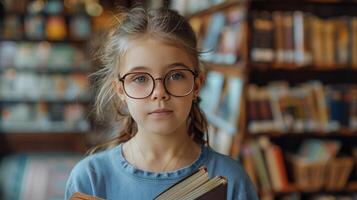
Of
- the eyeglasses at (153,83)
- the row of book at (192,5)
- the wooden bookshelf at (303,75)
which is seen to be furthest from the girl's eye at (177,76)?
the row of book at (192,5)

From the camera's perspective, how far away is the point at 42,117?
5113mm

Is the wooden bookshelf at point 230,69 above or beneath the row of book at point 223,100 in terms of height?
above

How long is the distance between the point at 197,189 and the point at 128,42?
35 centimetres

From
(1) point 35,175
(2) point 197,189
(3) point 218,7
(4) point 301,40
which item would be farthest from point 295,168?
(1) point 35,175

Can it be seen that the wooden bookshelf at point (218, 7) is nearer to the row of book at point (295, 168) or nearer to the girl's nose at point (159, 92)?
the row of book at point (295, 168)

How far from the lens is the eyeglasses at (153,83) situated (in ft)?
2.59

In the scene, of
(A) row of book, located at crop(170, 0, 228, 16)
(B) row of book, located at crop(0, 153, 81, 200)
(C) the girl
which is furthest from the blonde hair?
(B) row of book, located at crop(0, 153, 81, 200)

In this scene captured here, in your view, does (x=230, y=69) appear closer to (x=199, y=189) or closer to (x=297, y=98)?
(x=297, y=98)

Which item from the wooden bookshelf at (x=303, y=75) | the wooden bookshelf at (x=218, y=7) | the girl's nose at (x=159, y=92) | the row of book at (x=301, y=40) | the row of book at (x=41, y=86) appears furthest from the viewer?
the row of book at (x=41, y=86)

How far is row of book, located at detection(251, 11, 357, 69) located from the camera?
2213 mm

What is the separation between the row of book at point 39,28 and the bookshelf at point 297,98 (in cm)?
313

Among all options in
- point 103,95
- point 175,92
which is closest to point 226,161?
point 175,92

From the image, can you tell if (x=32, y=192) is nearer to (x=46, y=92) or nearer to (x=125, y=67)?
(x=46, y=92)

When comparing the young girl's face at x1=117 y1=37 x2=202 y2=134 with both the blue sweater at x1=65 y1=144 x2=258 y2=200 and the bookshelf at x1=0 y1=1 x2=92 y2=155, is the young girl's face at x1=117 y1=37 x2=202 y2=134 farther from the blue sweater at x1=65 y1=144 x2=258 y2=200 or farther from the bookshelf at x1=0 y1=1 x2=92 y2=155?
the bookshelf at x1=0 y1=1 x2=92 y2=155
